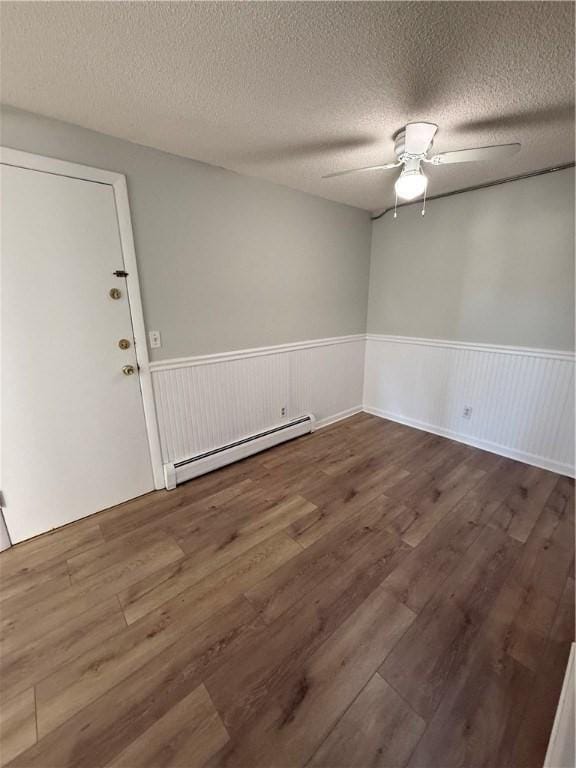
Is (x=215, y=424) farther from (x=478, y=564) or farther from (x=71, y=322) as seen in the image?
(x=478, y=564)

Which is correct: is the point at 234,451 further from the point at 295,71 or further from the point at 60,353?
the point at 295,71

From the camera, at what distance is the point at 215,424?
2570 millimetres

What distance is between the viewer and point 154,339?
6.95ft

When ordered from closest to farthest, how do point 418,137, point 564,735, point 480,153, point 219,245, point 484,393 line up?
point 564,735 < point 480,153 < point 418,137 < point 219,245 < point 484,393

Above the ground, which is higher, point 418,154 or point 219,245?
Answer: point 418,154

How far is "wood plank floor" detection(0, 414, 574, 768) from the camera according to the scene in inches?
39.6

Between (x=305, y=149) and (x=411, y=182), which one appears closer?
(x=411, y=182)

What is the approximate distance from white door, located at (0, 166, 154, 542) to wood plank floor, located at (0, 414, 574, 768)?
28 cm

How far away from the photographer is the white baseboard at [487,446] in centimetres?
253

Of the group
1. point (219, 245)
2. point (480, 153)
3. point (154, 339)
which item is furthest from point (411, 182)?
point (154, 339)

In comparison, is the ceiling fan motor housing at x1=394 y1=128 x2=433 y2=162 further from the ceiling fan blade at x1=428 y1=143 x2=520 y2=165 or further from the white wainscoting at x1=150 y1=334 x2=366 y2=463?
the white wainscoting at x1=150 y1=334 x2=366 y2=463

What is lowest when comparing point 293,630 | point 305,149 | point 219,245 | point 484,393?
point 293,630

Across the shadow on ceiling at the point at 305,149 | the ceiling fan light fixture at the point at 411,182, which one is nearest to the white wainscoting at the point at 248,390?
the shadow on ceiling at the point at 305,149

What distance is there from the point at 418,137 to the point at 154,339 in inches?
78.8
